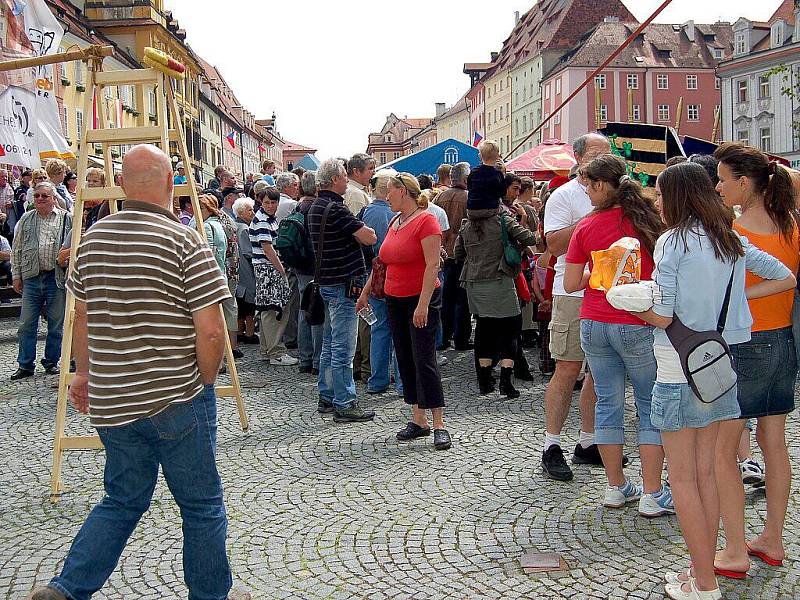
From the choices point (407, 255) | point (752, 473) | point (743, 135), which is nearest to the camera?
point (752, 473)

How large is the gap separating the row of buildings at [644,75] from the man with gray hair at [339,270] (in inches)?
2026

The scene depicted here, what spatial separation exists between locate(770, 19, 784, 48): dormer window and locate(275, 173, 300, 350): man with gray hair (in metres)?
54.5

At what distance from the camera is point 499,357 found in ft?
27.0

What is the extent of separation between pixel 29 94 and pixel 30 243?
92.3 inches

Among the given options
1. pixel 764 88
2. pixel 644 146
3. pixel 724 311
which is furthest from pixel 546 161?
pixel 764 88

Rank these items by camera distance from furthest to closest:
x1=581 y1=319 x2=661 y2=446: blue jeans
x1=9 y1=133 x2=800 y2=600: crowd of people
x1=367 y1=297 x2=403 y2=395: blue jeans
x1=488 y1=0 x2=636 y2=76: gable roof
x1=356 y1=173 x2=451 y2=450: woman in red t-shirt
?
x1=488 y1=0 x2=636 y2=76: gable roof → x1=367 y1=297 x2=403 y2=395: blue jeans → x1=356 y1=173 x2=451 y2=450: woman in red t-shirt → x1=581 y1=319 x2=661 y2=446: blue jeans → x1=9 y1=133 x2=800 y2=600: crowd of people

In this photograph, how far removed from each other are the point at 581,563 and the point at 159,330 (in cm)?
223

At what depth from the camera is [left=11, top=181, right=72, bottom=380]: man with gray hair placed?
9.40 metres

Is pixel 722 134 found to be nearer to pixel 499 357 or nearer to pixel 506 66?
pixel 506 66

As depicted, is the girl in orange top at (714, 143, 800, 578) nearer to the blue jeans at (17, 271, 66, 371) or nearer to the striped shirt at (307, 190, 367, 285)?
the striped shirt at (307, 190, 367, 285)

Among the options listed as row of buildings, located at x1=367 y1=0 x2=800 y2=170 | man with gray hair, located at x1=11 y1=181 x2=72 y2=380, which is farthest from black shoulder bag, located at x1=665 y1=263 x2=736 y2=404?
row of buildings, located at x1=367 y1=0 x2=800 y2=170

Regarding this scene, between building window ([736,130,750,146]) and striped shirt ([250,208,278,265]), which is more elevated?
building window ([736,130,750,146])

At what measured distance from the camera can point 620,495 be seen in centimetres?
504

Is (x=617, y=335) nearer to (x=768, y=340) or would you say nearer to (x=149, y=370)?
(x=768, y=340)
